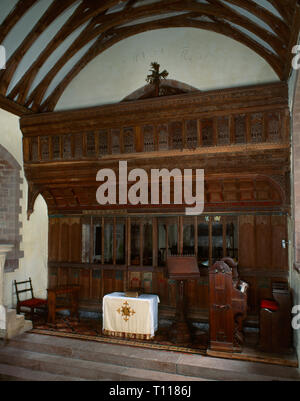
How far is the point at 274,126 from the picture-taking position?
5547 millimetres

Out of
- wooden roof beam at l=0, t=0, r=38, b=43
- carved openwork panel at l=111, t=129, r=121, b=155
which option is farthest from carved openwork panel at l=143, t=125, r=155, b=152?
wooden roof beam at l=0, t=0, r=38, b=43

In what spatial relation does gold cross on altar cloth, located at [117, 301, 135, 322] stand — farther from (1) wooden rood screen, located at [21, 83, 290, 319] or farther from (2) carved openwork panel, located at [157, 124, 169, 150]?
(2) carved openwork panel, located at [157, 124, 169, 150]

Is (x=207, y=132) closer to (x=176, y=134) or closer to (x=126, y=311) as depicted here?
(x=176, y=134)

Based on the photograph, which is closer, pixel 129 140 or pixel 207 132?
pixel 207 132

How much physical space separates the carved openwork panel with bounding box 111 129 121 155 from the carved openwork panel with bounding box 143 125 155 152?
0.55 m

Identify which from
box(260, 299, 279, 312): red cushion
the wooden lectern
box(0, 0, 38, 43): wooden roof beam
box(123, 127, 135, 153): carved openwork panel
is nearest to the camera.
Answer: box(260, 299, 279, 312): red cushion

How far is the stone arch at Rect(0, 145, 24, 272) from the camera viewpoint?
6945 mm

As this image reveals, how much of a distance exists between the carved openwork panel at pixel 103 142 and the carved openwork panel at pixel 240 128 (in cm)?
247

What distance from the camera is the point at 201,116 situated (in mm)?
5910

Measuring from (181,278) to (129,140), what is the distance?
9.04 ft

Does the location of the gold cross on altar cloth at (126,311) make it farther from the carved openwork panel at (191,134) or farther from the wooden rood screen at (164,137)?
the carved openwork panel at (191,134)

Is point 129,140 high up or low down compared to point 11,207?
up

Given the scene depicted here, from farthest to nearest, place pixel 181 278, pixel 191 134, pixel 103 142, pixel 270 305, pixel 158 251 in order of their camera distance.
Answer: pixel 158 251, pixel 103 142, pixel 191 134, pixel 181 278, pixel 270 305

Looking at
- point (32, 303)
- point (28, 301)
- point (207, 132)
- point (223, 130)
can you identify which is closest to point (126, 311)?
point (32, 303)
